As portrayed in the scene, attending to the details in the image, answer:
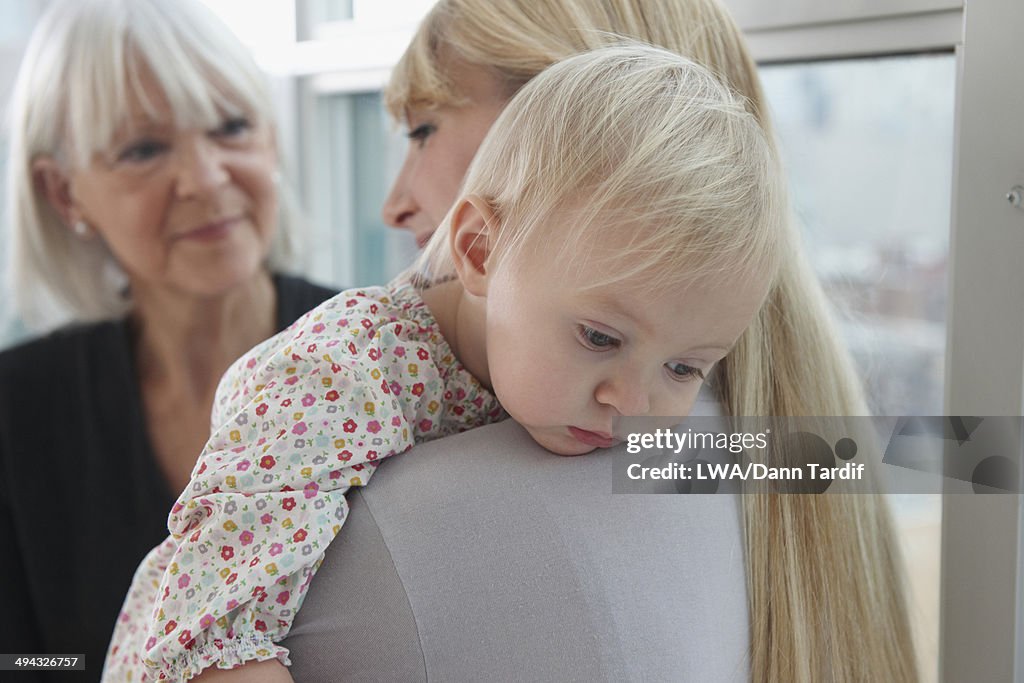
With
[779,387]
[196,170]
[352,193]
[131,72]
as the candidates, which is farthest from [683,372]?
[352,193]

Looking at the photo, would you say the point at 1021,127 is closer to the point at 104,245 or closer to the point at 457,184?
→ the point at 457,184

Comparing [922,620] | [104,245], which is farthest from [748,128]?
[104,245]

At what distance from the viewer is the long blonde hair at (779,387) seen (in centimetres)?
92

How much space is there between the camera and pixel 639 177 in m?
0.76

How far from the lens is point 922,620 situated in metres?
1.22

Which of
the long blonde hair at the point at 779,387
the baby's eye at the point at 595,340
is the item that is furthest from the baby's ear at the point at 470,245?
the long blonde hair at the point at 779,387

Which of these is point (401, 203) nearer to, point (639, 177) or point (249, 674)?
point (639, 177)

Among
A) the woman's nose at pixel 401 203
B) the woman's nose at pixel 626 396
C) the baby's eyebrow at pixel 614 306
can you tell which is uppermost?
the woman's nose at pixel 401 203

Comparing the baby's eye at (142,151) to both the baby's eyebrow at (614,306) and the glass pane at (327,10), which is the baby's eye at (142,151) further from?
the baby's eyebrow at (614,306)

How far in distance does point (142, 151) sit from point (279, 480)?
4.01ft

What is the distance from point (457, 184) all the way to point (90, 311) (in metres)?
1.15

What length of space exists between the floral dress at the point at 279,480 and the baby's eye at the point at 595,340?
Answer: 177mm

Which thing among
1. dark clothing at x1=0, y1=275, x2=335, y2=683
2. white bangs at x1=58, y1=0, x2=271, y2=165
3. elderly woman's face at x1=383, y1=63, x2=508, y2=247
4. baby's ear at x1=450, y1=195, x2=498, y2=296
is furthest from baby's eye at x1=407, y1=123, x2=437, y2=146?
dark clothing at x1=0, y1=275, x2=335, y2=683

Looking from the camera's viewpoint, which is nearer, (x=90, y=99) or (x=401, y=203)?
(x=401, y=203)
